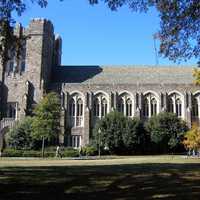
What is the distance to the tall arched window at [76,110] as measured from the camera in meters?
75.6

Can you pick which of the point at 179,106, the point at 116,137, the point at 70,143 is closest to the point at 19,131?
the point at 70,143

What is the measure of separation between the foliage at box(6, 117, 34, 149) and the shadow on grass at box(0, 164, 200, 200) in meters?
50.1

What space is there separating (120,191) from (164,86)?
63261 mm

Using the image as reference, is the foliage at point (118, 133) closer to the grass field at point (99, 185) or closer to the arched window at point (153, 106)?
the arched window at point (153, 106)

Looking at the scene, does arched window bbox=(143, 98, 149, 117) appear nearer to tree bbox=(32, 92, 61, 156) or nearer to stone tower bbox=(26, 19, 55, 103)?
stone tower bbox=(26, 19, 55, 103)

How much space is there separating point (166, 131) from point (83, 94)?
15422 mm

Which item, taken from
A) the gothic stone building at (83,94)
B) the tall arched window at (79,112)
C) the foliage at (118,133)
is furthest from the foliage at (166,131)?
the tall arched window at (79,112)

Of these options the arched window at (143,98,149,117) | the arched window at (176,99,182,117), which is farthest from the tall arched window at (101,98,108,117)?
the arched window at (176,99,182,117)

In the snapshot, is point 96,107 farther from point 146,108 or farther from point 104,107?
point 146,108

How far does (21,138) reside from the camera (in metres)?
67.9

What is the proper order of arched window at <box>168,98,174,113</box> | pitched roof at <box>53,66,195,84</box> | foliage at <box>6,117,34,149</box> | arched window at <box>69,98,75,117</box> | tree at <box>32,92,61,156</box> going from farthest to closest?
pitched roof at <box>53,66,195,84</box> < arched window at <box>69,98,75,117</box> < arched window at <box>168,98,174,113</box> < foliage at <box>6,117,34,149</box> < tree at <box>32,92,61,156</box>

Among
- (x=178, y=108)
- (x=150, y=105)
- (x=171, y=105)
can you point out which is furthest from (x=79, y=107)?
(x=178, y=108)

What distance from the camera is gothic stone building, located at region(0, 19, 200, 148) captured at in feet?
246

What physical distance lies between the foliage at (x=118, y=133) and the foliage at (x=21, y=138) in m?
9.44
